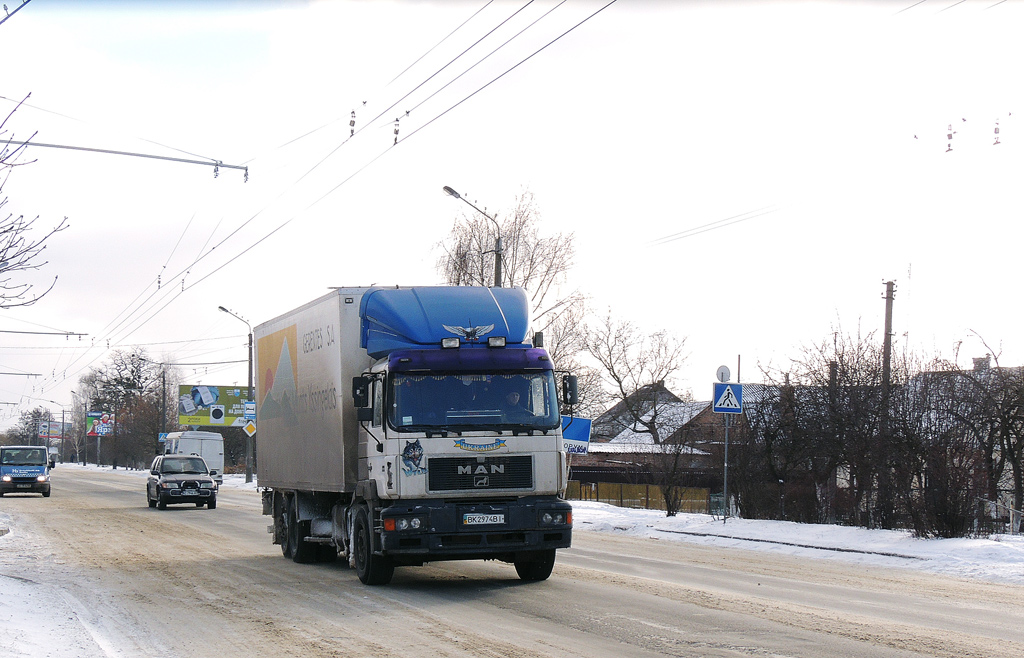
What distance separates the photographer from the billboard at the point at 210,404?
8450cm

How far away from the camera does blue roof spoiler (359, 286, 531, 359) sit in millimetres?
12344

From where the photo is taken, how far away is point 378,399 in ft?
39.6

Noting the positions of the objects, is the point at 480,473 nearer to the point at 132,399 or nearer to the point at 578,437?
the point at 578,437

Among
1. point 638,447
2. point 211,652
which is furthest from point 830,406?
point 638,447

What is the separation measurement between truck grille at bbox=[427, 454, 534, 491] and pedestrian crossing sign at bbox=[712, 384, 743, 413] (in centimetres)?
1075

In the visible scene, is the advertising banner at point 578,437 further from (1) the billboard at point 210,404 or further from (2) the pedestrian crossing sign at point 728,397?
(1) the billboard at point 210,404

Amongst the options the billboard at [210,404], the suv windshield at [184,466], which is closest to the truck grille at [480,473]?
the suv windshield at [184,466]

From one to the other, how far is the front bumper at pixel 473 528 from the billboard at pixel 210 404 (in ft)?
248

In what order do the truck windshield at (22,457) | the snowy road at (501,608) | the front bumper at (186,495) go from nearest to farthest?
1. the snowy road at (501,608)
2. the front bumper at (186,495)
3. the truck windshield at (22,457)

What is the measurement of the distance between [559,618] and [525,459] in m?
2.60

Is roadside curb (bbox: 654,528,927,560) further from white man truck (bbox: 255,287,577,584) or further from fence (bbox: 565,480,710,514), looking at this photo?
fence (bbox: 565,480,710,514)

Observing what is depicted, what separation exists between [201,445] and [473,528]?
162ft

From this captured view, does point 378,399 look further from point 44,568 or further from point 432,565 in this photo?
point 44,568

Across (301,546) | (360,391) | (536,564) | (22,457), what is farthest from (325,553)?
(22,457)
